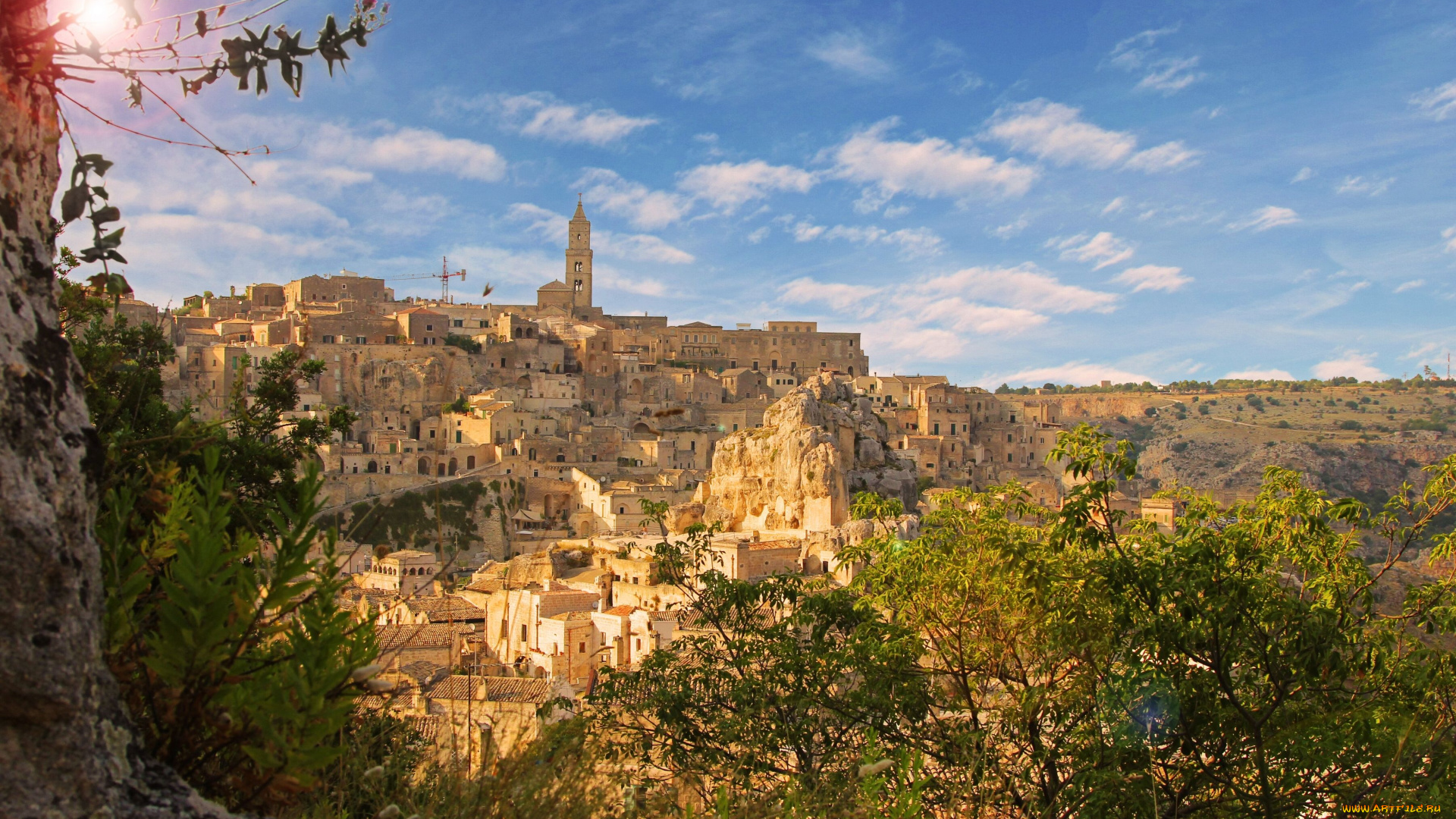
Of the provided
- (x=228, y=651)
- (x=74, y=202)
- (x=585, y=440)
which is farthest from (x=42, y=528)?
(x=585, y=440)

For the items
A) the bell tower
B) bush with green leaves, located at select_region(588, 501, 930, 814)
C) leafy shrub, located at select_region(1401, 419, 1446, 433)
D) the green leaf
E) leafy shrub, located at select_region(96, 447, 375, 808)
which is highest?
the bell tower

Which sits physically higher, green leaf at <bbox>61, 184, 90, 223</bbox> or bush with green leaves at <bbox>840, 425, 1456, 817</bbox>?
green leaf at <bbox>61, 184, 90, 223</bbox>

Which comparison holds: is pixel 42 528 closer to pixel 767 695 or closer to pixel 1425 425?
pixel 767 695

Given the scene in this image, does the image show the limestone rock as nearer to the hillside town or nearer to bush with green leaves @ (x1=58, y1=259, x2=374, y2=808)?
the hillside town

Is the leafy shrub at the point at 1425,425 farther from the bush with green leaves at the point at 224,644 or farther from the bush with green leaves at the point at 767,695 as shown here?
the bush with green leaves at the point at 224,644

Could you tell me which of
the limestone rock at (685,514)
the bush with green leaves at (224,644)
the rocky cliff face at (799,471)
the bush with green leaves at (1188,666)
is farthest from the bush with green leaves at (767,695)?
the limestone rock at (685,514)

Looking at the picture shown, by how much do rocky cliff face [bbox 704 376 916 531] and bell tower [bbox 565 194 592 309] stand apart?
42725 mm

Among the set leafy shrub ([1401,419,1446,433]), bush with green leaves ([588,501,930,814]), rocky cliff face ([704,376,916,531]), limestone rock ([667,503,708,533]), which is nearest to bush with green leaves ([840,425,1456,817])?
bush with green leaves ([588,501,930,814])

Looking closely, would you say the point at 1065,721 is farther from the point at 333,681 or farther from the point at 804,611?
the point at 333,681

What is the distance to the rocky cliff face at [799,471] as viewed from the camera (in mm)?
41531

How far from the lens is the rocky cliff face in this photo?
136 ft

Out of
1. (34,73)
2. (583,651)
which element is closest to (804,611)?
(34,73)

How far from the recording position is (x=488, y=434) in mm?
51688

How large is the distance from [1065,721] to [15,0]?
23.1ft
